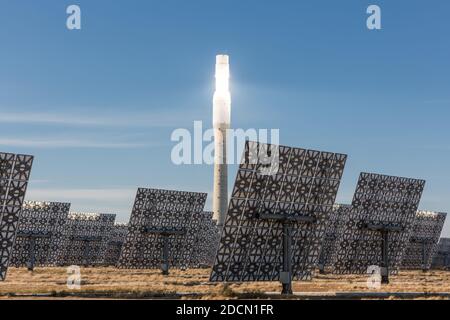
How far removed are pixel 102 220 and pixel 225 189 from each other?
120 ft

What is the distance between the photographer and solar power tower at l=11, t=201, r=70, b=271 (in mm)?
68375

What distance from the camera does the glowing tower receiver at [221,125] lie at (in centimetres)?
11856

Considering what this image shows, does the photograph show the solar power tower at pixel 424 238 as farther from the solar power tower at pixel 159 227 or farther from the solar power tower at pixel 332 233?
the solar power tower at pixel 159 227

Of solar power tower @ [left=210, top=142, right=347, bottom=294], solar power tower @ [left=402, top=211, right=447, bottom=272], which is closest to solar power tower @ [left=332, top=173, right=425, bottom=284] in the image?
solar power tower @ [left=210, top=142, right=347, bottom=294]

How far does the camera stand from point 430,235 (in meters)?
76.4

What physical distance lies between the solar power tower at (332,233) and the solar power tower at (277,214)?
34.1m

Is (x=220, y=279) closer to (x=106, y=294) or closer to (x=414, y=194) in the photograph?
(x=106, y=294)

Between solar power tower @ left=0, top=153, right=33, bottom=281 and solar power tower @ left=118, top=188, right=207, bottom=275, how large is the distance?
68.3 feet

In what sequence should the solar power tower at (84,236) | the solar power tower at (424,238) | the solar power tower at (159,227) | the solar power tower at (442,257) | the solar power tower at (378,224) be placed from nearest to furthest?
1. the solar power tower at (378,224)
2. the solar power tower at (159,227)
3. the solar power tower at (424,238)
4. the solar power tower at (84,236)
5. the solar power tower at (442,257)

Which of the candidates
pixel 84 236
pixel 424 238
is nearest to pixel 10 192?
pixel 424 238

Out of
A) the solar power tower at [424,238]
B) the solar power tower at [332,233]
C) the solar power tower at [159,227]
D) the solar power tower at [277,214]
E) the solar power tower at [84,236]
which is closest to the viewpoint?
the solar power tower at [277,214]

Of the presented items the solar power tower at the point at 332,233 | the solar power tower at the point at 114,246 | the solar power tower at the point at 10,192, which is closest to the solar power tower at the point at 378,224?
the solar power tower at the point at 10,192

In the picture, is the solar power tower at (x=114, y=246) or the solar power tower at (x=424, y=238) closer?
the solar power tower at (x=424, y=238)
